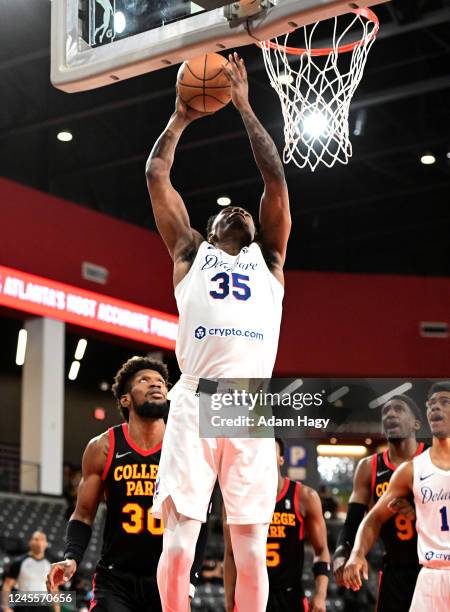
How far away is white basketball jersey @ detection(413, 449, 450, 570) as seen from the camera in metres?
5.89

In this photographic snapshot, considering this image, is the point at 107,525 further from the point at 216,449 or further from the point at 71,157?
the point at 71,157

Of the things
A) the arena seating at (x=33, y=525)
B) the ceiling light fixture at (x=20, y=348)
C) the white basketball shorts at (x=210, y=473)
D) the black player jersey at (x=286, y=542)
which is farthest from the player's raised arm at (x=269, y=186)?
the ceiling light fixture at (x=20, y=348)

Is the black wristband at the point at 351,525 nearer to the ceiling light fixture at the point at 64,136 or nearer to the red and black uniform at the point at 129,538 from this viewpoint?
the red and black uniform at the point at 129,538

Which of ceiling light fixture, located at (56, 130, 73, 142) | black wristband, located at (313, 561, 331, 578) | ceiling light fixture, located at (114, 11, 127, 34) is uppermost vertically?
ceiling light fixture, located at (56, 130, 73, 142)

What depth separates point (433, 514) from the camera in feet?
19.5

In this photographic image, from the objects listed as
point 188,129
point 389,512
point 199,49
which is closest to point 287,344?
point 188,129

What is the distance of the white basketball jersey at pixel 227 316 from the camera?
462 cm

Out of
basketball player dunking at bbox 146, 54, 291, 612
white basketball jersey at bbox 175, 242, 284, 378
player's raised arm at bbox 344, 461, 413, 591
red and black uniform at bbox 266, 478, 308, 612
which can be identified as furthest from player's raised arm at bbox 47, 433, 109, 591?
red and black uniform at bbox 266, 478, 308, 612

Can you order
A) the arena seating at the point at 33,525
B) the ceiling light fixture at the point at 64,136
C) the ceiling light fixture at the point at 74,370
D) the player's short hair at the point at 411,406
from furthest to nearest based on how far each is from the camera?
the ceiling light fixture at the point at 74,370, the ceiling light fixture at the point at 64,136, the arena seating at the point at 33,525, the player's short hair at the point at 411,406

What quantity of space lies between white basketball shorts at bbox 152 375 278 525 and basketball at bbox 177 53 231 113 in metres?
1.58

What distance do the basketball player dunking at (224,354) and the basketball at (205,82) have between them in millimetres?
121

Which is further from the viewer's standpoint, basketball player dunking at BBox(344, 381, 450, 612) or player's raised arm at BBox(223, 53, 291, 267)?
basketball player dunking at BBox(344, 381, 450, 612)

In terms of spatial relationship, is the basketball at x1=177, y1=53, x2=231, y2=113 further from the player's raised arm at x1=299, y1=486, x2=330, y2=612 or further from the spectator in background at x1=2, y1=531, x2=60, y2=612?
the spectator in background at x1=2, y1=531, x2=60, y2=612

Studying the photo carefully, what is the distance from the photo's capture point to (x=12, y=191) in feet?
59.3
